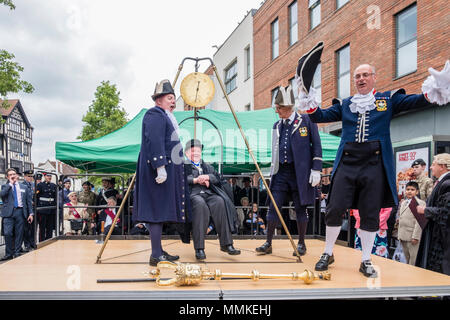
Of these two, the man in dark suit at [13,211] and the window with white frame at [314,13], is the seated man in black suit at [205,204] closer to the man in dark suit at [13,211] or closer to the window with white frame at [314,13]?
the man in dark suit at [13,211]

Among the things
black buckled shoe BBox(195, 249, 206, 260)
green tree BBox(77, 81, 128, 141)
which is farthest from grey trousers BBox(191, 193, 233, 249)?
green tree BBox(77, 81, 128, 141)

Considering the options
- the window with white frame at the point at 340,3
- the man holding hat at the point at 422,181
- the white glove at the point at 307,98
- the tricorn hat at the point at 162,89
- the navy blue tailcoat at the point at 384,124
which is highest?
the window with white frame at the point at 340,3

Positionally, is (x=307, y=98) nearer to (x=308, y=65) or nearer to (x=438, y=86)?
(x=308, y=65)

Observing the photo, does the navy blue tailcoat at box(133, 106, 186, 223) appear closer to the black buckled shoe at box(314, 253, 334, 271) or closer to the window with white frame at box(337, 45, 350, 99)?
the black buckled shoe at box(314, 253, 334, 271)

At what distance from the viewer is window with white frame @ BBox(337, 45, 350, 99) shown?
43.5 ft

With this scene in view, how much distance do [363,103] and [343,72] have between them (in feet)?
35.6

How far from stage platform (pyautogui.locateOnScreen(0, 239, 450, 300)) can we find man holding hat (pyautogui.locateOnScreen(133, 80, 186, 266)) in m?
0.43

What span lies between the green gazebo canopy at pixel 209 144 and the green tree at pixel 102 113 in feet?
48.4

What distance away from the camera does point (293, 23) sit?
55.4ft

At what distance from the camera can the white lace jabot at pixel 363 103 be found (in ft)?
11.0

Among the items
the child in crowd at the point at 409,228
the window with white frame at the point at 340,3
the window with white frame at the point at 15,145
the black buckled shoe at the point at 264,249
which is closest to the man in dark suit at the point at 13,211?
the black buckled shoe at the point at 264,249

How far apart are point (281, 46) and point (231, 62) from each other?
247 inches

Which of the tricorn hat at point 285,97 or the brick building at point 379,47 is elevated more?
the brick building at point 379,47
